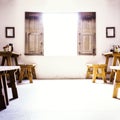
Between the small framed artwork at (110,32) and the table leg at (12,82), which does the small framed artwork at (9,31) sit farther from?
the table leg at (12,82)

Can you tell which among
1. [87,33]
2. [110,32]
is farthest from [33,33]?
[110,32]

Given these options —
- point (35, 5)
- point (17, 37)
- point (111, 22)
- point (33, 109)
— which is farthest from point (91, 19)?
point (33, 109)

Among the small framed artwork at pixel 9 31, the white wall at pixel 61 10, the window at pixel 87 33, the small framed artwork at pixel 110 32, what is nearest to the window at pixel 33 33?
the white wall at pixel 61 10

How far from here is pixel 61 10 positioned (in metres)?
7.39

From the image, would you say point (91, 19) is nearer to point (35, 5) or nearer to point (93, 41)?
point (93, 41)

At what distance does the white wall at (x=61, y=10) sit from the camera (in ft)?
24.0

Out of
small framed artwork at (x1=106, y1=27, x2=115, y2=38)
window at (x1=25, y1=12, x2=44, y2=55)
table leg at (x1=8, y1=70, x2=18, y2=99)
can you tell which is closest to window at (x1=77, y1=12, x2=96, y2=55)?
small framed artwork at (x1=106, y1=27, x2=115, y2=38)

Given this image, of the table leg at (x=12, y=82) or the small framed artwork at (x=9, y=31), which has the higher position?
the small framed artwork at (x=9, y=31)

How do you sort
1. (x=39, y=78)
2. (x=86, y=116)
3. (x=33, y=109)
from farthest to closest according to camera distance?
(x=39, y=78) → (x=33, y=109) → (x=86, y=116)

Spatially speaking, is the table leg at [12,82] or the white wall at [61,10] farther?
the white wall at [61,10]

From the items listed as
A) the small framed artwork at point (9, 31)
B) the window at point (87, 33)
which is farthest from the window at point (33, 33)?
the window at point (87, 33)

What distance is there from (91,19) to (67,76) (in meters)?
2.02

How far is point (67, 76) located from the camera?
24.2 feet

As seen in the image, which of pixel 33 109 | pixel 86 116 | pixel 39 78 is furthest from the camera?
pixel 39 78
